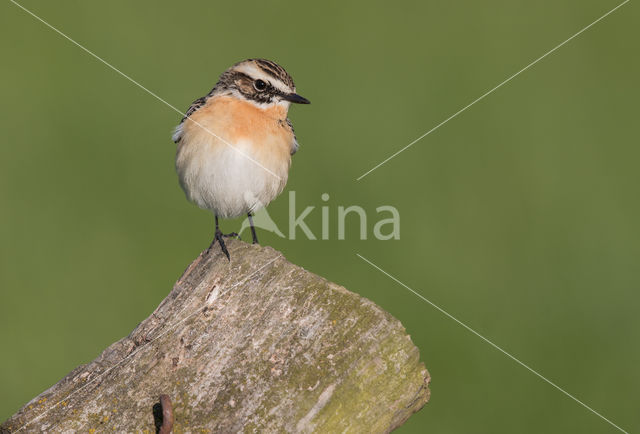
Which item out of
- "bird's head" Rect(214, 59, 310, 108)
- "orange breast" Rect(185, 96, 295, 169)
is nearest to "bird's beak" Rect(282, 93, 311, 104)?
"bird's head" Rect(214, 59, 310, 108)

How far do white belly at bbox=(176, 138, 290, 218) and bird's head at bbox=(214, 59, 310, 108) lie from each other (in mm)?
539

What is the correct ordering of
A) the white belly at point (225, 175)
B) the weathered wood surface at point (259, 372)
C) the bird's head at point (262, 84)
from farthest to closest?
the bird's head at point (262, 84), the white belly at point (225, 175), the weathered wood surface at point (259, 372)

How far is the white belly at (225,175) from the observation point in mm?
6535

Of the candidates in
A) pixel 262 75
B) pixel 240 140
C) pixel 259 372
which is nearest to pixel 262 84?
pixel 262 75

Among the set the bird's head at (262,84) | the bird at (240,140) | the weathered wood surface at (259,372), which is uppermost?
the bird's head at (262,84)

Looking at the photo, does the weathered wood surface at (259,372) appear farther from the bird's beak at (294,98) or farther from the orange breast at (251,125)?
the bird's beak at (294,98)

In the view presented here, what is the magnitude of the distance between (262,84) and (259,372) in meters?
3.76

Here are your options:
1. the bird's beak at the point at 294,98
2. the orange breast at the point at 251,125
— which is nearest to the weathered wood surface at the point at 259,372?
the orange breast at the point at 251,125

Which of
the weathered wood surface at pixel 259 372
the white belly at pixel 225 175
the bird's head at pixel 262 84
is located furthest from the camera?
the bird's head at pixel 262 84

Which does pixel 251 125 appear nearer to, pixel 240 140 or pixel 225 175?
pixel 240 140

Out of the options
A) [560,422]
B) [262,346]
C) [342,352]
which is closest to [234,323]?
[262,346]

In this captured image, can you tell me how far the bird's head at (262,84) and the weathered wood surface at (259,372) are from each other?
314 centimetres

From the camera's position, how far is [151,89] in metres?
10.9

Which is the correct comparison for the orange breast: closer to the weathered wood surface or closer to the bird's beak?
the bird's beak
